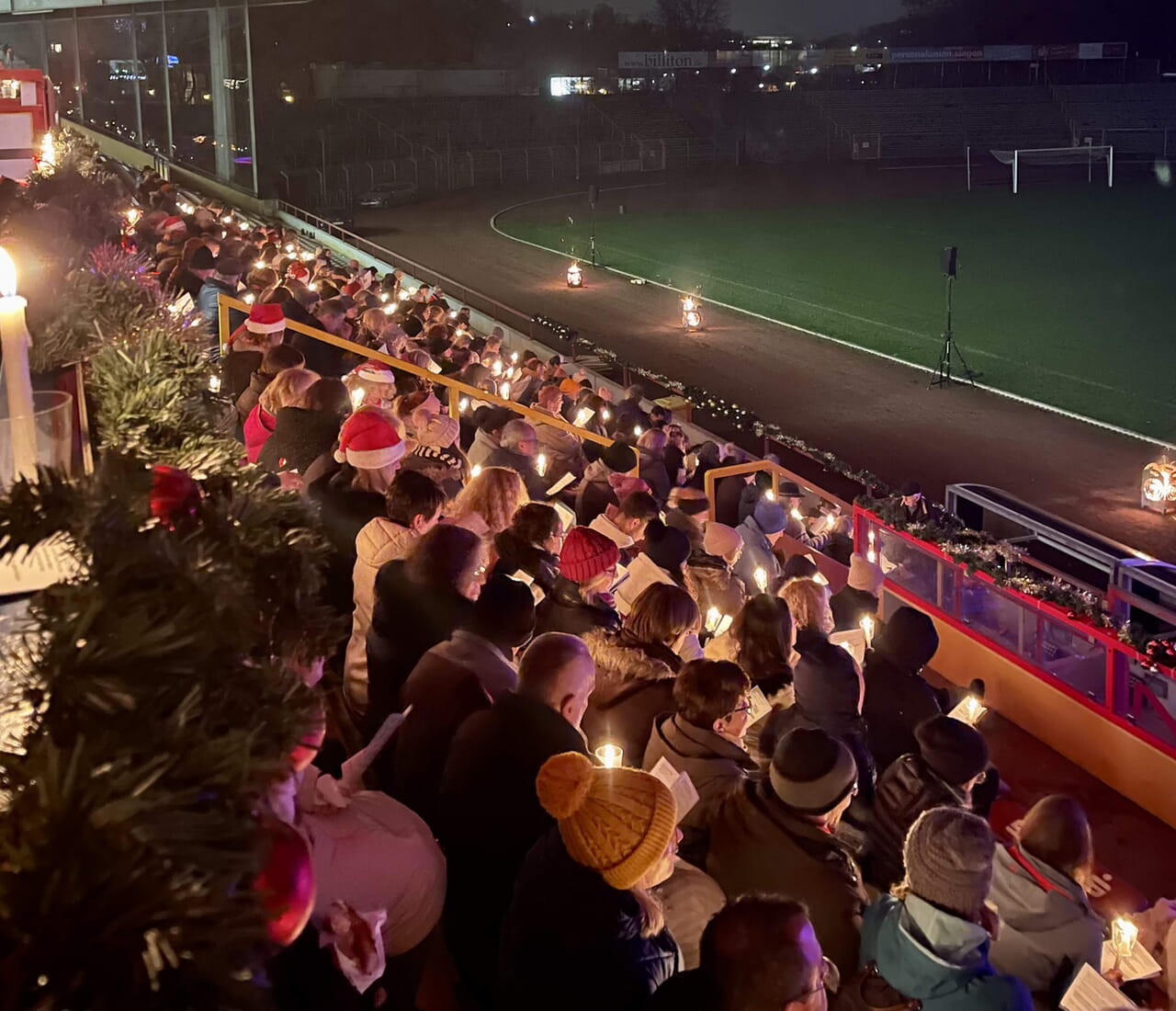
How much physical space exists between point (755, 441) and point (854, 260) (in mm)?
22752

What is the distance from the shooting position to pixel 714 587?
641 cm

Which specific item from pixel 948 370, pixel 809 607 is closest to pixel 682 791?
pixel 809 607

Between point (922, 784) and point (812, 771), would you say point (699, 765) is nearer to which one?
point (812, 771)

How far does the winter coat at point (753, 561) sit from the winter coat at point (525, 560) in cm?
187

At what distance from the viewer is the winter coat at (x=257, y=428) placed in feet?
24.7

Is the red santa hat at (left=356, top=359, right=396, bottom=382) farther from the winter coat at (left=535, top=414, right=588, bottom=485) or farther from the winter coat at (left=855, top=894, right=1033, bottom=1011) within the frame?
the winter coat at (left=855, top=894, right=1033, bottom=1011)

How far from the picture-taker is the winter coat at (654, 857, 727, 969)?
12.3 ft

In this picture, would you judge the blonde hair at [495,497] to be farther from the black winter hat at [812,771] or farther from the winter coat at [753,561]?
the black winter hat at [812,771]

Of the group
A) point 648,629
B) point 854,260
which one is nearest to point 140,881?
point 648,629

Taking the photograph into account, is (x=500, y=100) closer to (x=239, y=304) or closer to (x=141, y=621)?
(x=239, y=304)

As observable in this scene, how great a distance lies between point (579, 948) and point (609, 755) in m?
1.39

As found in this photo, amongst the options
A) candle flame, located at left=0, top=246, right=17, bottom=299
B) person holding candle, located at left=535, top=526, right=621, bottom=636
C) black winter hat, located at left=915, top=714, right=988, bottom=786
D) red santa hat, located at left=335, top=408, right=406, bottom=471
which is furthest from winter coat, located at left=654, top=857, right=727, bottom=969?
red santa hat, located at left=335, top=408, right=406, bottom=471

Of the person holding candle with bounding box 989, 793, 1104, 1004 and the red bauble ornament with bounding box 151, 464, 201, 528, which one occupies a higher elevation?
the red bauble ornament with bounding box 151, 464, 201, 528

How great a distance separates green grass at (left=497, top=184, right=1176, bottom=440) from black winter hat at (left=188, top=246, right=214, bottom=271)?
14151 millimetres
